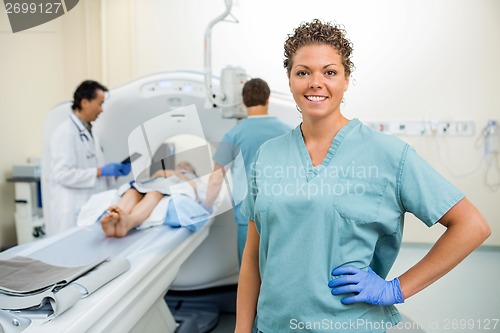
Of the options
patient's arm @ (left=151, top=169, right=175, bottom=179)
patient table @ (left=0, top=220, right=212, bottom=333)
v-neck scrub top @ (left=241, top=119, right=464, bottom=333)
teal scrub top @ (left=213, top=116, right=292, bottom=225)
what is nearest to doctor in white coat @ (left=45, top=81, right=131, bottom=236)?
patient's arm @ (left=151, top=169, right=175, bottom=179)

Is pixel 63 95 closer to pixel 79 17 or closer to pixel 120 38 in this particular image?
pixel 79 17

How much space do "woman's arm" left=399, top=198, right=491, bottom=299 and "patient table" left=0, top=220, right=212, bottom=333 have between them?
0.70 metres

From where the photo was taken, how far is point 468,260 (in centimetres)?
133

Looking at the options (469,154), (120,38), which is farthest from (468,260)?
(120,38)

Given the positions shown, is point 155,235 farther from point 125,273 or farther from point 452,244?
point 452,244

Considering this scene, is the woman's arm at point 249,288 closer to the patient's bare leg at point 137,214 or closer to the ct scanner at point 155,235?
the ct scanner at point 155,235

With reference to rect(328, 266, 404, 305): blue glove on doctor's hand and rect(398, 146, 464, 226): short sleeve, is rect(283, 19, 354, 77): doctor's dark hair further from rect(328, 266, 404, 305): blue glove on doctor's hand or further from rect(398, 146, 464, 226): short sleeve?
rect(328, 266, 404, 305): blue glove on doctor's hand

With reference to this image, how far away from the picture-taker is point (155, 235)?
5.53 ft

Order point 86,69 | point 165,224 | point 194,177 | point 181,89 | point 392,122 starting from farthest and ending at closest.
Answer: point 86,69
point 194,177
point 181,89
point 165,224
point 392,122

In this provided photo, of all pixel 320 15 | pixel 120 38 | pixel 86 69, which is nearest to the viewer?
pixel 320 15

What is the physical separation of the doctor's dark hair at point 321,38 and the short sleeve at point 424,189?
22cm

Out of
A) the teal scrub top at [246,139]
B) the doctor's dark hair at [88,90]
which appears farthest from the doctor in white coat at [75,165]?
the teal scrub top at [246,139]

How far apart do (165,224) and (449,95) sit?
3.90ft

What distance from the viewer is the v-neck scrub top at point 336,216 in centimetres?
82
